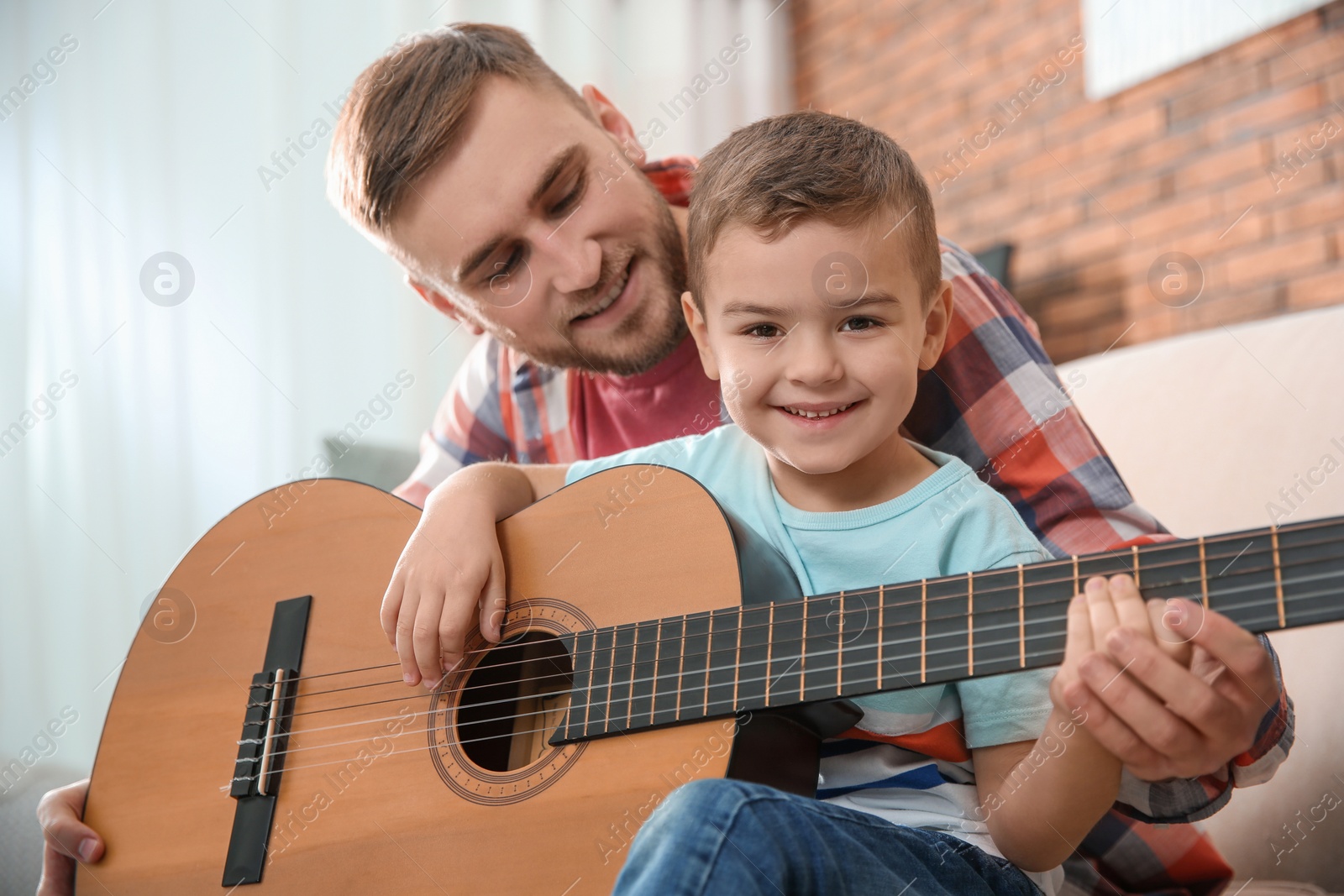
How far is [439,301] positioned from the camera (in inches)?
58.9

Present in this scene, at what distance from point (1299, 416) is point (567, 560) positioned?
871mm

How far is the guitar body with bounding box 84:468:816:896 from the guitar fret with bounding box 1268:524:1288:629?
342 millimetres

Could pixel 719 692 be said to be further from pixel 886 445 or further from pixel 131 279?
pixel 131 279

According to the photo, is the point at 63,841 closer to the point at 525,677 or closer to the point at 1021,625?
the point at 525,677

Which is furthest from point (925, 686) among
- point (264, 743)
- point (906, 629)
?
point (264, 743)

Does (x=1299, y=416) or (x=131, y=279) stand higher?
(x=131, y=279)

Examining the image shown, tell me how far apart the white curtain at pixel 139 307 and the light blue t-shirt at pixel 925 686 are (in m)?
1.86

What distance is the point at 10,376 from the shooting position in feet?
7.59

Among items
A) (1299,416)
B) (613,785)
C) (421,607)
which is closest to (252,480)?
(421,607)

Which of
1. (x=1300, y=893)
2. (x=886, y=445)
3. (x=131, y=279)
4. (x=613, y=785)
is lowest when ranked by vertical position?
(x=1300, y=893)

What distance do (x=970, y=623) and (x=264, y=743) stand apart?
27.4 inches

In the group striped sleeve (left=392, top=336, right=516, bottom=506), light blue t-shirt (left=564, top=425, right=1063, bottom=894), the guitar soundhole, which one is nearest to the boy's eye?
light blue t-shirt (left=564, top=425, right=1063, bottom=894)

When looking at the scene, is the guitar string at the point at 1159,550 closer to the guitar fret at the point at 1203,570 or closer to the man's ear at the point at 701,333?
the guitar fret at the point at 1203,570

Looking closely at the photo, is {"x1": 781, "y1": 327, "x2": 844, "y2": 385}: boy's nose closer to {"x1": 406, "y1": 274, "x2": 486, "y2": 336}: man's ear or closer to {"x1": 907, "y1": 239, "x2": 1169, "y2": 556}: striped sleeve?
{"x1": 907, "y1": 239, "x2": 1169, "y2": 556}: striped sleeve
